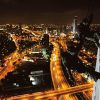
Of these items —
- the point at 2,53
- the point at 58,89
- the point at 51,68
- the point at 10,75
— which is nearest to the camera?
the point at 58,89

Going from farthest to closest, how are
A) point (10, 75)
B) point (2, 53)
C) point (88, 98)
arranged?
point (2, 53) < point (10, 75) < point (88, 98)

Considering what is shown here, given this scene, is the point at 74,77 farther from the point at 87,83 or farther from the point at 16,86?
the point at 16,86

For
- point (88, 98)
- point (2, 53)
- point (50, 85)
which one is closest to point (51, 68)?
point (50, 85)

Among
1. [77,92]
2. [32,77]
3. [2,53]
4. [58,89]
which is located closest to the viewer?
[77,92]

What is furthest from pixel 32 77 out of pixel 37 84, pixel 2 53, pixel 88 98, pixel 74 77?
pixel 2 53

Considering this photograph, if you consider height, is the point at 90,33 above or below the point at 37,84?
above

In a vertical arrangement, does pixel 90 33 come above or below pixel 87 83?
above

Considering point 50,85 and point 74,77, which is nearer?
point 50,85

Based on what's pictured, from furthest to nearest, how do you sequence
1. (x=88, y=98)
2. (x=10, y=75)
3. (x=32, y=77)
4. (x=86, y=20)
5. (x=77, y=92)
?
(x=10, y=75)
(x=32, y=77)
(x=77, y=92)
(x=88, y=98)
(x=86, y=20)

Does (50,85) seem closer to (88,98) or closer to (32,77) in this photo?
(32,77)
